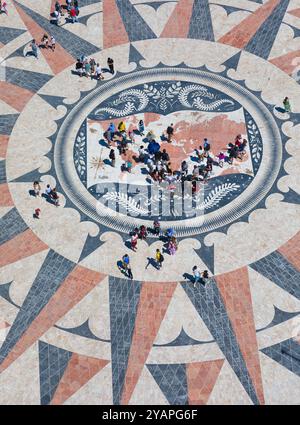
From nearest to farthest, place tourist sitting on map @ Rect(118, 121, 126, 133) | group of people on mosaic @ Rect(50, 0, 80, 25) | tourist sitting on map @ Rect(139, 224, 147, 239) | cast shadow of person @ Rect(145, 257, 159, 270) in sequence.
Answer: cast shadow of person @ Rect(145, 257, 159, 270)
tourist sitting on map @ Rect(139, 224, 147, 239)
tourist sitting on map @ Rect(118, 121, 126, 133)
group of people on mosaic @ Rect(50, 0, 80, 25)

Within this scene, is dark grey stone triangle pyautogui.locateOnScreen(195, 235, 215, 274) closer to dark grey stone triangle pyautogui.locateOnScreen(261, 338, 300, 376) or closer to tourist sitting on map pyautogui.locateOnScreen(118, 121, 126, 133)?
dark grey stone triangle pyautogui.locateOnScreen(261, 338, 300, 376)

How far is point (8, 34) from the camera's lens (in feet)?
190

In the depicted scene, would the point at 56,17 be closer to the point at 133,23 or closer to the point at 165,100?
the point at 133,23

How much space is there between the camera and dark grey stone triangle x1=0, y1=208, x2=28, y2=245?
1751 inches

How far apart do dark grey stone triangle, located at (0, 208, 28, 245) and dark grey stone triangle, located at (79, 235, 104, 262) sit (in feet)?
14.8

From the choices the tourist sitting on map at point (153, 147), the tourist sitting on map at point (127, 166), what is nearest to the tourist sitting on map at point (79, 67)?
the tourist sitting on map at point (153, 147)

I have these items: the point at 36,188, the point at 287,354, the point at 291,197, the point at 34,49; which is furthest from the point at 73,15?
the point at 287,354

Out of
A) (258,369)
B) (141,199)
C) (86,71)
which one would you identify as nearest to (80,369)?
(258,369)

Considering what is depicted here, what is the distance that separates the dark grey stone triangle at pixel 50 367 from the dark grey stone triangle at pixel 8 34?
3010 cm

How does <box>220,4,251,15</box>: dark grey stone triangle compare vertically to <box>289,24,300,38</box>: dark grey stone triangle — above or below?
above

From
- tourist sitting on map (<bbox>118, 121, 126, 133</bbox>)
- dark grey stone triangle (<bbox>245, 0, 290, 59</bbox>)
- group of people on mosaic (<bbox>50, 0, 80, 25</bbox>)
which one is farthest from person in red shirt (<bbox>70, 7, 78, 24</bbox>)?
dark grey stone triangle (<bbox>245, 0, 290, 59</bbox>)

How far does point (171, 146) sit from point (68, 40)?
15.6m

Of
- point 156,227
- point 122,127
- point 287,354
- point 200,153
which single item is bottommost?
point 287,354

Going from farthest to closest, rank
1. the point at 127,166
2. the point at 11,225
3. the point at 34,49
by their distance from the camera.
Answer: the point at 34,49, the point at 127,166, the point at 11,225
